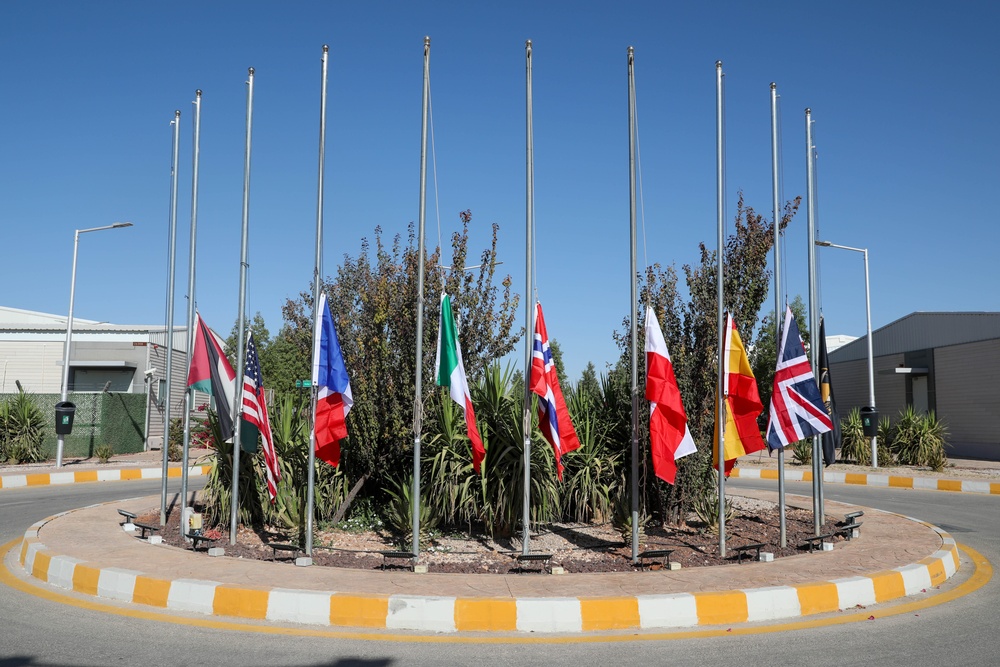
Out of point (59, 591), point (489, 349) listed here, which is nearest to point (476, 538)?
point (489, 349)

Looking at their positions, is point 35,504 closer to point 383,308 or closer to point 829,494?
point 383,308

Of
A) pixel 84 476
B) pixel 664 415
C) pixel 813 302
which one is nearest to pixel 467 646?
pixel 664 415

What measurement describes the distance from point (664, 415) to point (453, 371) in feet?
8.10

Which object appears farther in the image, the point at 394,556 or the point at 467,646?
the point at 394,556

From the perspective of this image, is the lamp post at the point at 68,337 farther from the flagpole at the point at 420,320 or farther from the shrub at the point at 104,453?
the flagpole at the point at 420,320

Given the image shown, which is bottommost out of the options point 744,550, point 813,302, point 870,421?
point 744,550

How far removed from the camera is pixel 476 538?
10.9 meters

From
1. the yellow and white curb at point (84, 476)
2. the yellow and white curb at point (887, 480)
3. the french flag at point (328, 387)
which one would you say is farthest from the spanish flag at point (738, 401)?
→ the yellow and white curb at point (84, 476)

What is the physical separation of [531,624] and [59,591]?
465cm

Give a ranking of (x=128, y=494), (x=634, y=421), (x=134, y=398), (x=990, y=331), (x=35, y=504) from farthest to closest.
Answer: (x=990, y=331) → (x=134, y=398) → (x=128, y=494) → (x=35, y=504) → (x=634, y=421)

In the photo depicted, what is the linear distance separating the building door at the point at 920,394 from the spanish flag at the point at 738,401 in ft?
88.2

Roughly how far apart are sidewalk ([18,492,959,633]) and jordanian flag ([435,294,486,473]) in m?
1.66

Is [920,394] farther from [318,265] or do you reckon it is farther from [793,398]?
[318,265]

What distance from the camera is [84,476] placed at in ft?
66.7
